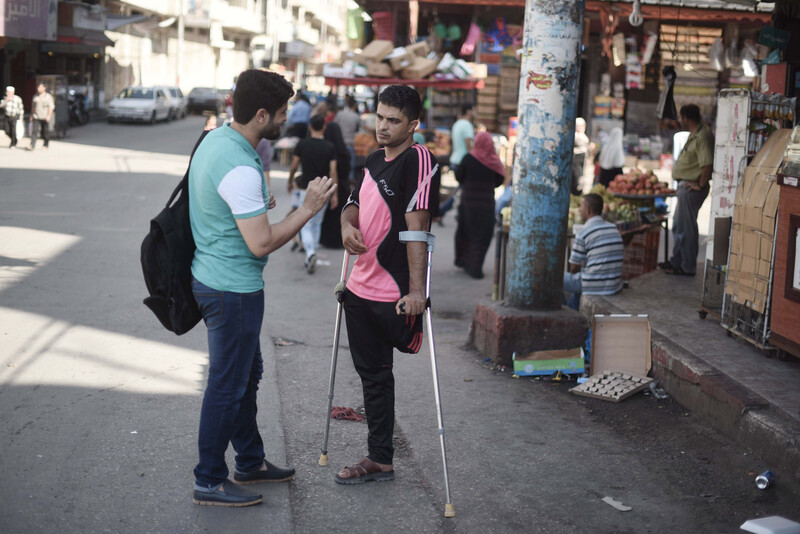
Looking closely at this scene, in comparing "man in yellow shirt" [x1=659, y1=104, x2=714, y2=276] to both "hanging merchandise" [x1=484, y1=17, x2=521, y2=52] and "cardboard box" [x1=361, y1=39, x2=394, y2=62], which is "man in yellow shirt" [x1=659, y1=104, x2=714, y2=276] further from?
"hanging merchandise" [x1=484, y1=17, x2=521, y2=52]

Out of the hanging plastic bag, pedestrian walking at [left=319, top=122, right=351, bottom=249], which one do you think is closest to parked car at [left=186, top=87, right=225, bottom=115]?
the hanging plastic bag

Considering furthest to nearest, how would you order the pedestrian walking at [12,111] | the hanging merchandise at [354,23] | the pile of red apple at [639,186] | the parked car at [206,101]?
the parked car at [206,101], the hanging merchandise at [354,23], the pedestrian walking at [12,111], the pile of red apple at [639,186]

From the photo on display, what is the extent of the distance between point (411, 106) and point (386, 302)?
970 millimetres

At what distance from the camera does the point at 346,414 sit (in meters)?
5.52

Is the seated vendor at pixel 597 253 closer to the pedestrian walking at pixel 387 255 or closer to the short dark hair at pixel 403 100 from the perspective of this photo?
the pedestrian walking at pixel 387 255

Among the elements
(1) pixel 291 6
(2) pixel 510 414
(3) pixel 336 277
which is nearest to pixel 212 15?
(1) pixel 291 6

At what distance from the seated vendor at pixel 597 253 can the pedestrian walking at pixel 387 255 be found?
12.4 feet

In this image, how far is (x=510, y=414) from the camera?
18.9 feet

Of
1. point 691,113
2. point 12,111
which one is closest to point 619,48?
point 691,113

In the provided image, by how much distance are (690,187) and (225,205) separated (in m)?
7.27

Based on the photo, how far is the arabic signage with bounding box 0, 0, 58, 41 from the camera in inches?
1134

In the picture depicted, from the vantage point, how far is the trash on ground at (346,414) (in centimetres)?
548

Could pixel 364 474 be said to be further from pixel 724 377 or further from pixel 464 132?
pixel 464 132

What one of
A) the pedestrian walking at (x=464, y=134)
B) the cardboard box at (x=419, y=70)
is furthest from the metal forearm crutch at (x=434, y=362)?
the cardboard box at (x=419, y=70)
